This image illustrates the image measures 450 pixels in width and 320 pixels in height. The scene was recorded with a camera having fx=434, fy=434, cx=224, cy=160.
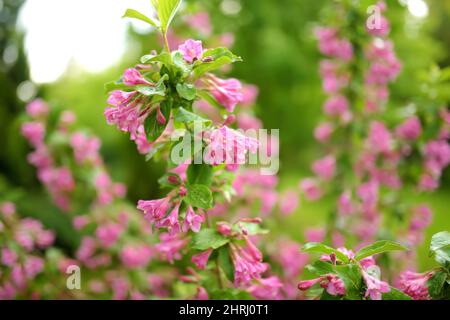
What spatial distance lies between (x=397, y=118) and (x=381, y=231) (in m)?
0.70

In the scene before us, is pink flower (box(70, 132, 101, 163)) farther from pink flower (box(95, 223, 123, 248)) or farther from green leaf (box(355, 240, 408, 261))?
green leaf (box(355, 240, 408, 261))

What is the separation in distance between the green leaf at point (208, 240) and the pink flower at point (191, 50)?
0.57 m

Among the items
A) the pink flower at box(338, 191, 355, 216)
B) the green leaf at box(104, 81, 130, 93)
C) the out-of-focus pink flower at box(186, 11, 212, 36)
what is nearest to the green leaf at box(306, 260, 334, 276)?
the green leaf at box(104, 81, 130, 93)

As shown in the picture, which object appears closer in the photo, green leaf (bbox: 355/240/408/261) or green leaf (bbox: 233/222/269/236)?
green leaf (bbox: 355/240/408/261)

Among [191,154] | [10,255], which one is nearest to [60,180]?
[10,255]

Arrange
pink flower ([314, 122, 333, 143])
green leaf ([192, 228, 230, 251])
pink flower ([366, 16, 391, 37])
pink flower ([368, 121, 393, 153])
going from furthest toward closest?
pink flower ([314, 122, 333, 143]) → pink flower ([368, 121, 393, 153]) → pink flower ([366, 16, 391, 37]) → green leaf ([192, 228, 230, 251])

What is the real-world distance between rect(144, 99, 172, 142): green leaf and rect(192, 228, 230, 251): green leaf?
0.37m

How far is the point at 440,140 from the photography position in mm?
2416

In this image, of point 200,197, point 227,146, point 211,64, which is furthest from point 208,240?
point 211,64

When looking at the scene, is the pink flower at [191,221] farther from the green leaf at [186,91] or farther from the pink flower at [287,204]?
the pink flower at [287,204]

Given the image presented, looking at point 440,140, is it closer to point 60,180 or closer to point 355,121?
point 355,121

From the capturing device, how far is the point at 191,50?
1.33 m

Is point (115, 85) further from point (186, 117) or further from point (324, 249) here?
point (324, 249)

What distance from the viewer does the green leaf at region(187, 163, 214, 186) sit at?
4.57 feet
